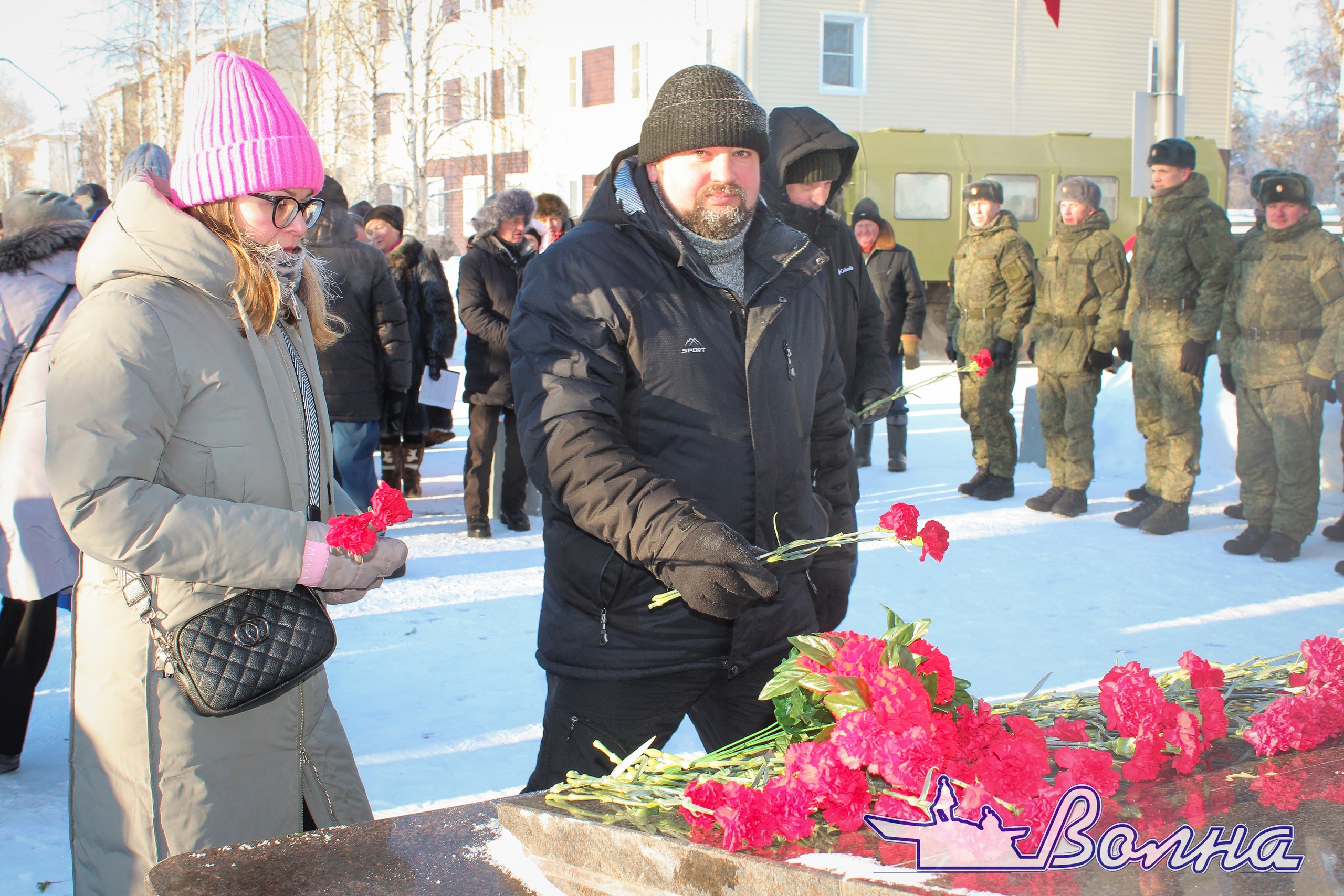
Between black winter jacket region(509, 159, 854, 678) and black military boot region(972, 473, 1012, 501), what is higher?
black winter jacket region(509, 159, 854, 678)

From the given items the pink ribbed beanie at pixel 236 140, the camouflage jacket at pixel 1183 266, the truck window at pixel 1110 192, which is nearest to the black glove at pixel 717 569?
the pink ribbed beanie at pixel 236 140

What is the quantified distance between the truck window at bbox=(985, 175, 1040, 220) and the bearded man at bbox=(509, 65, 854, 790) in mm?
17897

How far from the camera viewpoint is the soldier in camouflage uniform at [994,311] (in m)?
8.46

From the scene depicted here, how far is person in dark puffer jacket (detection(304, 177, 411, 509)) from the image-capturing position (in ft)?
20.6

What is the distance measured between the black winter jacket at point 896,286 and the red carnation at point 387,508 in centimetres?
788

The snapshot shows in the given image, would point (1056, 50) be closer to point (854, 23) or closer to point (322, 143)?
point (854, 23)

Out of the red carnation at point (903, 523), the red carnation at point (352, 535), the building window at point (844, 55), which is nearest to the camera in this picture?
the red carnation at point (352, 535)

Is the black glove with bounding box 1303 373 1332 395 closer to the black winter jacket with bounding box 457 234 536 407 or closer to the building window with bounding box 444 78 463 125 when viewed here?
the black winter jacket with bounding box 457 234 536 407

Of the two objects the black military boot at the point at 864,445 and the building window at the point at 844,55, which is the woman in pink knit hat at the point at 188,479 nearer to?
the black military boot at the point at 864,445

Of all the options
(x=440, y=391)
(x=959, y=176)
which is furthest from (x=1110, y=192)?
(x=440, y=391)

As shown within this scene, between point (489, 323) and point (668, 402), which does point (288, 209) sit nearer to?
point (668, 402)

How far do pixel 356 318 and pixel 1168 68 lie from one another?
23.3ft

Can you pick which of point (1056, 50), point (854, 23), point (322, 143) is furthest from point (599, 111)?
point (1056, 50)

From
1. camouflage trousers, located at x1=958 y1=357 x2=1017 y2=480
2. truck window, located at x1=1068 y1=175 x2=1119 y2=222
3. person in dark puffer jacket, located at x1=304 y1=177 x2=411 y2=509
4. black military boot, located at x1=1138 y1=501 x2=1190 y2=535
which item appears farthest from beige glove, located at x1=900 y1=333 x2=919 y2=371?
truck window, located at x1=1068 y1=175 x2=1119 y2=222
